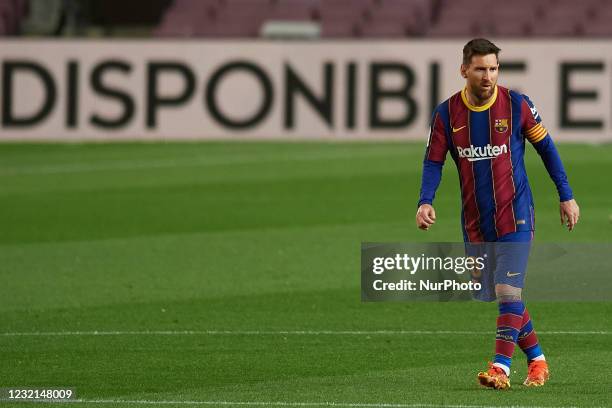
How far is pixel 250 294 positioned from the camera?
1216 cm

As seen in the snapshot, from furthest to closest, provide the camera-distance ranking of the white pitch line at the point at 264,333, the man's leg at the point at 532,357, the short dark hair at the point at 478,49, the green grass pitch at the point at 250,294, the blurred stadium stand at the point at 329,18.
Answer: the blurred stadium stand at the point at 329,18, the white pitch line at the point at 264,333, the green grass pitch at the point at 250,294, the man's leg at the point at 532,357, the short dark hair at the point at 478,49

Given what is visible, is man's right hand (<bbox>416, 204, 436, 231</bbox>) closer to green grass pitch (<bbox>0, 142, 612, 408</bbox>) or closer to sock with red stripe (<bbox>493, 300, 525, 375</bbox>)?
sock with red stripe (<bbox>493, 300, 525, 375</bbox>)

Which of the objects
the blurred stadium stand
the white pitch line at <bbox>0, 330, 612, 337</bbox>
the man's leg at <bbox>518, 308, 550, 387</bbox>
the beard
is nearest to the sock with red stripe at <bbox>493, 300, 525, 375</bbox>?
the man's leg at <bbox>518, 308, 550, 387</bbox>

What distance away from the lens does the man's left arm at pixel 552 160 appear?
26.4 feet

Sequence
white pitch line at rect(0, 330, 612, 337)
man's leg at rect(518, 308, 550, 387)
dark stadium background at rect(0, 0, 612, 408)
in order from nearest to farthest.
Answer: man's leg at rect(518, 308, 550, 387)
dark stadium background at rect(0, 0, 612, 408)
white pitch line at rect(0, 330, 612, 337)

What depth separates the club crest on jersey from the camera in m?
8.02

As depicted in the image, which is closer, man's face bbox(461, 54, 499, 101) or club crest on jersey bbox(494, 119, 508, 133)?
man's face bbox(461, 54, 499, 101)

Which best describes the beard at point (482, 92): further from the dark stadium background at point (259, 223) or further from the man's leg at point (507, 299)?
the dark stadium background at point (259, 223)

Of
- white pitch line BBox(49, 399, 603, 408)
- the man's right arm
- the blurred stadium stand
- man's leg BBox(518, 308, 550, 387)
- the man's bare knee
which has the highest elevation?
the blurred stadium stand

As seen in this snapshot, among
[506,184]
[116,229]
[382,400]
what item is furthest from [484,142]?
[116,229]

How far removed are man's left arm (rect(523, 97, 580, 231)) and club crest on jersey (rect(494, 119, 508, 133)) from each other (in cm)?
11

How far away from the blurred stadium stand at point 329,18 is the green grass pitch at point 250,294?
4.60m

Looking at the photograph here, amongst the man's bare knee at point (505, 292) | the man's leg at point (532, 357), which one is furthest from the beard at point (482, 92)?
the man's leg at point (532, 357)

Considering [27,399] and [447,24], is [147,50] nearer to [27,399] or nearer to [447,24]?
[447,24]
